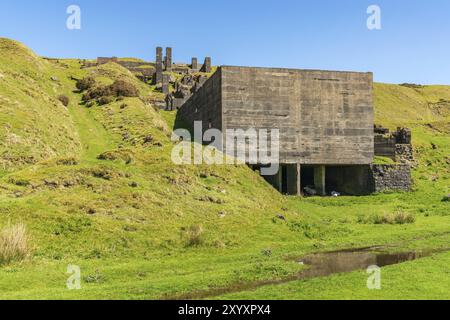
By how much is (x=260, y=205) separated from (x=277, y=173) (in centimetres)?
1592

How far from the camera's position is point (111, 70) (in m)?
94.6

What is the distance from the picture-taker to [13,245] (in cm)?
1744

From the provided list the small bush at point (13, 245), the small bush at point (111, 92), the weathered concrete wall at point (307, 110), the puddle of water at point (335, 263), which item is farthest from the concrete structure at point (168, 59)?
the small bush at point (13, 245)

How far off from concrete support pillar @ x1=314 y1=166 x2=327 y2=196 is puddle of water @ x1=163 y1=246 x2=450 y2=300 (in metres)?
25.3

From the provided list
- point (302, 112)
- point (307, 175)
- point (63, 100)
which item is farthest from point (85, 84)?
point (302, 112)

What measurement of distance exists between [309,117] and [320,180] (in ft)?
22.3

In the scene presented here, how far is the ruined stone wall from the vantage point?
153 feet

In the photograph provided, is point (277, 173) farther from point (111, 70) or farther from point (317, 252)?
point (111, 70)

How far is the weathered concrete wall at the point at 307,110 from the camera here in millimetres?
44250

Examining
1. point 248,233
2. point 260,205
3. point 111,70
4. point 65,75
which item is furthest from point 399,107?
point 248,233

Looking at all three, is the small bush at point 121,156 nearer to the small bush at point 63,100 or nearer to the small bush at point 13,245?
the small bush at point 13,245

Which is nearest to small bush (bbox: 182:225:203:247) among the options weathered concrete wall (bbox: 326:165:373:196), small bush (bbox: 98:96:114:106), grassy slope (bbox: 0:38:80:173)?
grassy slope (bbox: 0:38:80:173)

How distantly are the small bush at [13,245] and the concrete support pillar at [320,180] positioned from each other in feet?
113

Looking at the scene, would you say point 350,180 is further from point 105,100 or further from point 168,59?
point 168,59
